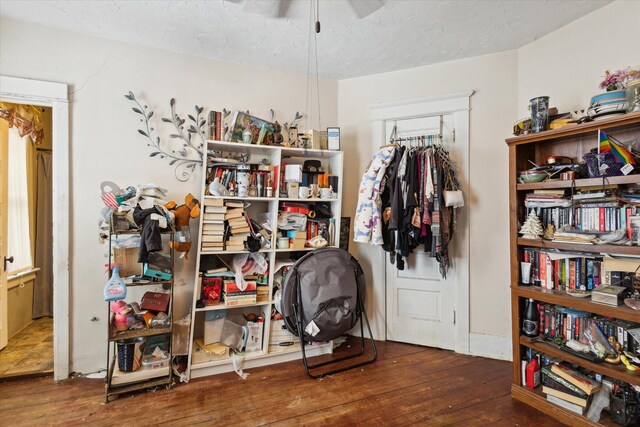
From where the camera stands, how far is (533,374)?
6.74ft

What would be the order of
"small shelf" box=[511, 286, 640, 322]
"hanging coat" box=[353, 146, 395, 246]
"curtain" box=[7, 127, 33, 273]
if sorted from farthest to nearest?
"curtain" box=[7, 127, 33, 273] < "hanging coat" box=[353, 146, 395, 246] < "small shelf" box=[511, 286, 640, 322]

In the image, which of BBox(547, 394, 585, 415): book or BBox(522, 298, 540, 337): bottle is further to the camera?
BBox(522, 298, 540, 337): bottle

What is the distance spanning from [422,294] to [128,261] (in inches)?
96.8

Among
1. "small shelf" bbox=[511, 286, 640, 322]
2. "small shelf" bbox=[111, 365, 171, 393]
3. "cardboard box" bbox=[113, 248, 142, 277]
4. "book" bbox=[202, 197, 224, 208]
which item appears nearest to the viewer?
"small shelf" bbox=[511, 286, 640, 322]

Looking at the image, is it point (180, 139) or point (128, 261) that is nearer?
point (128, 261)

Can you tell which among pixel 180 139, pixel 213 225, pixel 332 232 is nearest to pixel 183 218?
pixel 213 225

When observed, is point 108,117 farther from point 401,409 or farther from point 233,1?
point 401,409

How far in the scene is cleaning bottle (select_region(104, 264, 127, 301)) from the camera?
2.01 m

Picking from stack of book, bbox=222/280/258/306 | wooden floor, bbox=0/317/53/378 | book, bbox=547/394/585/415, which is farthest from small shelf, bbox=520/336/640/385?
wooden floor, bbox=0/317/53/378

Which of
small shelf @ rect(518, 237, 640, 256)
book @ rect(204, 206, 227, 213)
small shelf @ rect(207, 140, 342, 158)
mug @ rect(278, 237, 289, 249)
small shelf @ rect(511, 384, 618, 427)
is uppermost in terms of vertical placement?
small shelf @ rect(207, 140, 342, 158)

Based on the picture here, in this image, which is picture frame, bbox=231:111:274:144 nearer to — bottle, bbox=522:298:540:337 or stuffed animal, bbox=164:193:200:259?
stuffed animal, bbox=164:193:200:259

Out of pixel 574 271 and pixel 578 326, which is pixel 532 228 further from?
pixel 578 326

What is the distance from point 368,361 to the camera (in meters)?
2.59

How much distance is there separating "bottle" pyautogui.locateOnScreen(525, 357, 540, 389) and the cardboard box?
9.10 feet
